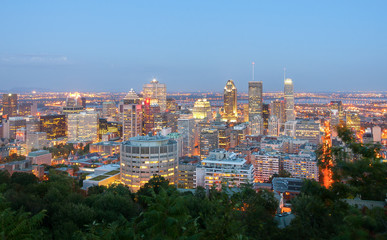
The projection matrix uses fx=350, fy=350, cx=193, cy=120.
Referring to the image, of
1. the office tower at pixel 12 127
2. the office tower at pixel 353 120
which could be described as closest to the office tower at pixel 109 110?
the office tower at pixel 12 127

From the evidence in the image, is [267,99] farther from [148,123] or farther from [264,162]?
[264,162]

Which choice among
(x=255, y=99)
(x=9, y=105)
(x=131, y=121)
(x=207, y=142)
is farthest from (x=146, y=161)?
(x=9, y=105)

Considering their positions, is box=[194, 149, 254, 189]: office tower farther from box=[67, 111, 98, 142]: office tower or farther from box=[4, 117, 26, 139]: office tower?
box=[4, 117, 26, 139]: office tower

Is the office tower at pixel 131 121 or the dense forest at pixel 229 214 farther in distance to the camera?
the office tower at pixel 131 121

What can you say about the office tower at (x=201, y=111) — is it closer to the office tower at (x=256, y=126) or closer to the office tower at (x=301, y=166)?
the office tower at (x=256, y=126)

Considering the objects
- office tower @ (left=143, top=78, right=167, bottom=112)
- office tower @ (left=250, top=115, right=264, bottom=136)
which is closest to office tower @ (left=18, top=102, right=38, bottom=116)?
office tower @ (left=143, top=78, right=167, bottom=112)

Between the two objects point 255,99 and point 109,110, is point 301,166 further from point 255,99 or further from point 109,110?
point 109,110

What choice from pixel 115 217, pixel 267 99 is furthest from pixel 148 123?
pixel 267 99
